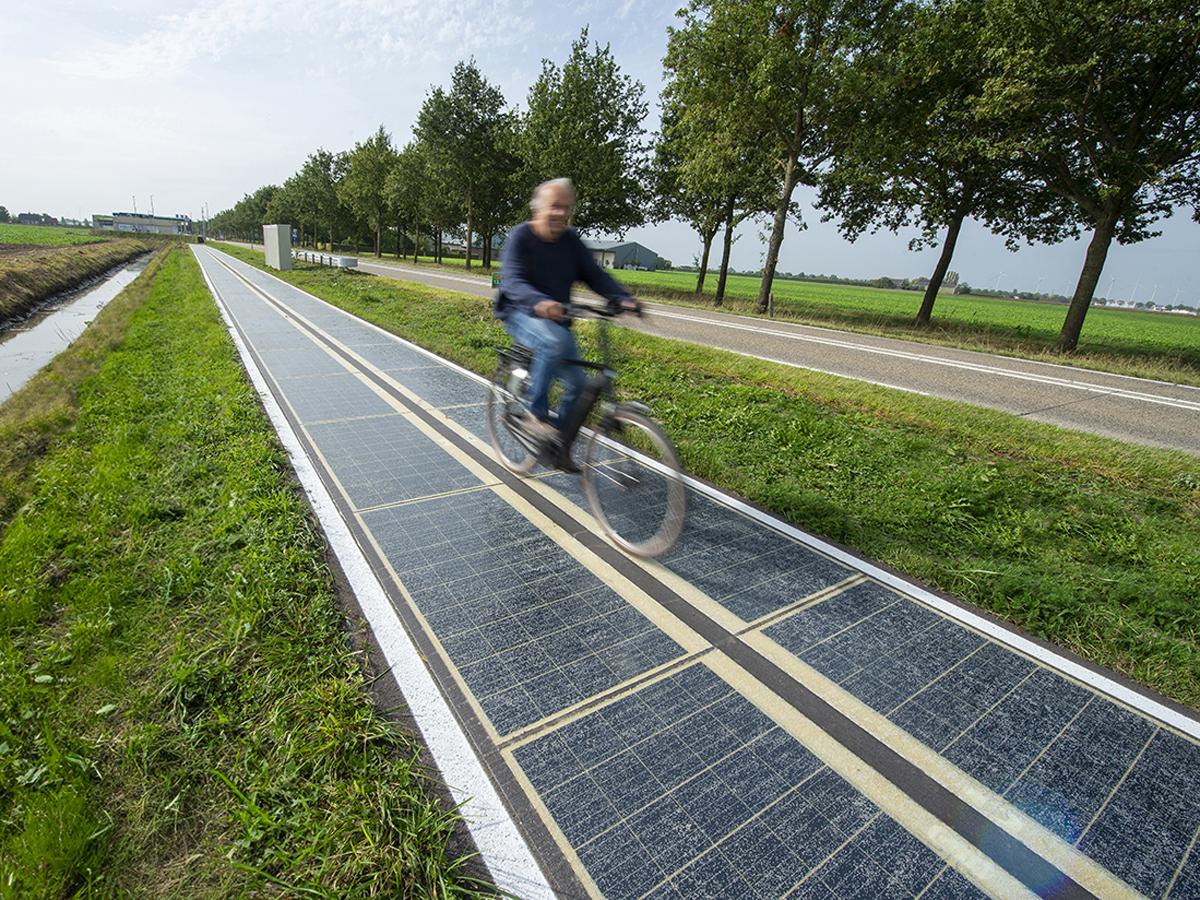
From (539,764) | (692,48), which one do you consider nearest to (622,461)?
(539,764)

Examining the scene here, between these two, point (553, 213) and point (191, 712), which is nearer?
point (191, 712)

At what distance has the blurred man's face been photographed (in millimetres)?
3736

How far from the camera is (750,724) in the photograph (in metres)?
2.35

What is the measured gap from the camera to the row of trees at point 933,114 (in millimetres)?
13344

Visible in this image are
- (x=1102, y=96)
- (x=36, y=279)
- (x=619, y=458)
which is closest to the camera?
(x=619, y=458)

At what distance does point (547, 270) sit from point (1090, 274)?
19.0 metres

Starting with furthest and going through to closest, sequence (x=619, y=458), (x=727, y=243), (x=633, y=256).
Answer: (x=633, y=256), (x=727, y=243), (x=619, y=458)

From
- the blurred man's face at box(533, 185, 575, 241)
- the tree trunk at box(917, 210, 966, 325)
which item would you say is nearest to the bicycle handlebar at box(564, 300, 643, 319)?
the blurred man's face at box(533, 185, 575, 241)

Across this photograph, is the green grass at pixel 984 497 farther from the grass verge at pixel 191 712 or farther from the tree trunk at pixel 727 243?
the tree trunk at pixel 727 243

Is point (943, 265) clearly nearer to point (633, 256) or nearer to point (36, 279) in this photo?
point (36, 279)

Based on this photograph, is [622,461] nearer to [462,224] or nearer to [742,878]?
[742,878]

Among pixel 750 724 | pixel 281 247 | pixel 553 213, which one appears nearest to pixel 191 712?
pixel 750 724

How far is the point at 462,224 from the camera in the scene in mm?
49969

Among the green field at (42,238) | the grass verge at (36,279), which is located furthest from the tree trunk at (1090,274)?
the green field at (42,238)
